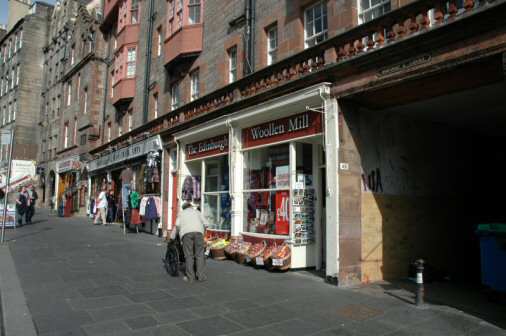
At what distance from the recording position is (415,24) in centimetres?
714

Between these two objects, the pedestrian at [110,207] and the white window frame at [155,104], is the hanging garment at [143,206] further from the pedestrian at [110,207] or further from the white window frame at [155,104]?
the pedestrian at [110,207]

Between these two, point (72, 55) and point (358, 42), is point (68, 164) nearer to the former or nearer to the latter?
point (72, 55)

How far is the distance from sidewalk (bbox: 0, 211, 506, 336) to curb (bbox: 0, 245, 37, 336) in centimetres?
11

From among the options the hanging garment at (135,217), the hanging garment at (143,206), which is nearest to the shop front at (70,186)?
the hanging garment at (135,217)

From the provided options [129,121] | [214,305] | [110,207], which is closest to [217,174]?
[214,305]

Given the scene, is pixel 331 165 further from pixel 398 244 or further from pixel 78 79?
pixel 78 79

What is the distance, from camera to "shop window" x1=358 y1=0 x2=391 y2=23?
948 cm

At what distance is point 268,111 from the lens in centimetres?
1046

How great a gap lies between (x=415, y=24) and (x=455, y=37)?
2.99ft

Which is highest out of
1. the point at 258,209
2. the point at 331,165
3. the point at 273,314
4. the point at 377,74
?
the point at 377,74

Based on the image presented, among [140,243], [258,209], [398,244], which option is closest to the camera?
[398,244]

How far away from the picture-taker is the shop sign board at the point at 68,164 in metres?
30.7

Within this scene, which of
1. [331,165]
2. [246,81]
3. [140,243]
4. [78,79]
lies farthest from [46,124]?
[331,165]

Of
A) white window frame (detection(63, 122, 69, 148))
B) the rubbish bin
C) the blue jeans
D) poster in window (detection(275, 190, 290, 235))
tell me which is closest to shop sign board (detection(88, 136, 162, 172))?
the blue jeans
